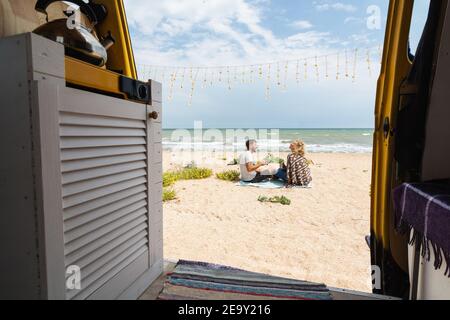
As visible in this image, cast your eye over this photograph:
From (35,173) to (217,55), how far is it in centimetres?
526

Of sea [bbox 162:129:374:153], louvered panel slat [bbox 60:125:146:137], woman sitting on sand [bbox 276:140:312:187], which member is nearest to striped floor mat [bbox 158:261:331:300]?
louvered panel slat [bbox 60:125:146:137]

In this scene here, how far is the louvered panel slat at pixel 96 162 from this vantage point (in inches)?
31.2

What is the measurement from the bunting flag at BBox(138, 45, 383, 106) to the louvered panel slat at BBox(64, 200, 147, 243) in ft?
14.6

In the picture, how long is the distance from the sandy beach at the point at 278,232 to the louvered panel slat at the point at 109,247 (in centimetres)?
125

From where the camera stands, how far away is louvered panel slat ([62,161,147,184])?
0.80 m

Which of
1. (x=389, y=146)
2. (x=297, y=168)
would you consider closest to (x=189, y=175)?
(x=297, y=168)

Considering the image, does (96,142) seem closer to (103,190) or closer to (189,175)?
(103,190)

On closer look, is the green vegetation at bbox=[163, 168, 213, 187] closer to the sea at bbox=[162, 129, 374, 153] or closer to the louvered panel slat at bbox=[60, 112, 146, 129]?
the louvered panel slat at bbox=[60, 112, 146, 129]

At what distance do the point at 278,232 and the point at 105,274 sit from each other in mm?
2307

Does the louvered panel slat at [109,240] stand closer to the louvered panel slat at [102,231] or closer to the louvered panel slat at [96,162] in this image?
the louvered panel slat at [102,231]

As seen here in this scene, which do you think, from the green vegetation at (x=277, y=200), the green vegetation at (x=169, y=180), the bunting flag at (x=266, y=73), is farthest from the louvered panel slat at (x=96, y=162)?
the bunting flag at (x=266, y=73)

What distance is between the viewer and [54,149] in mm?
730
